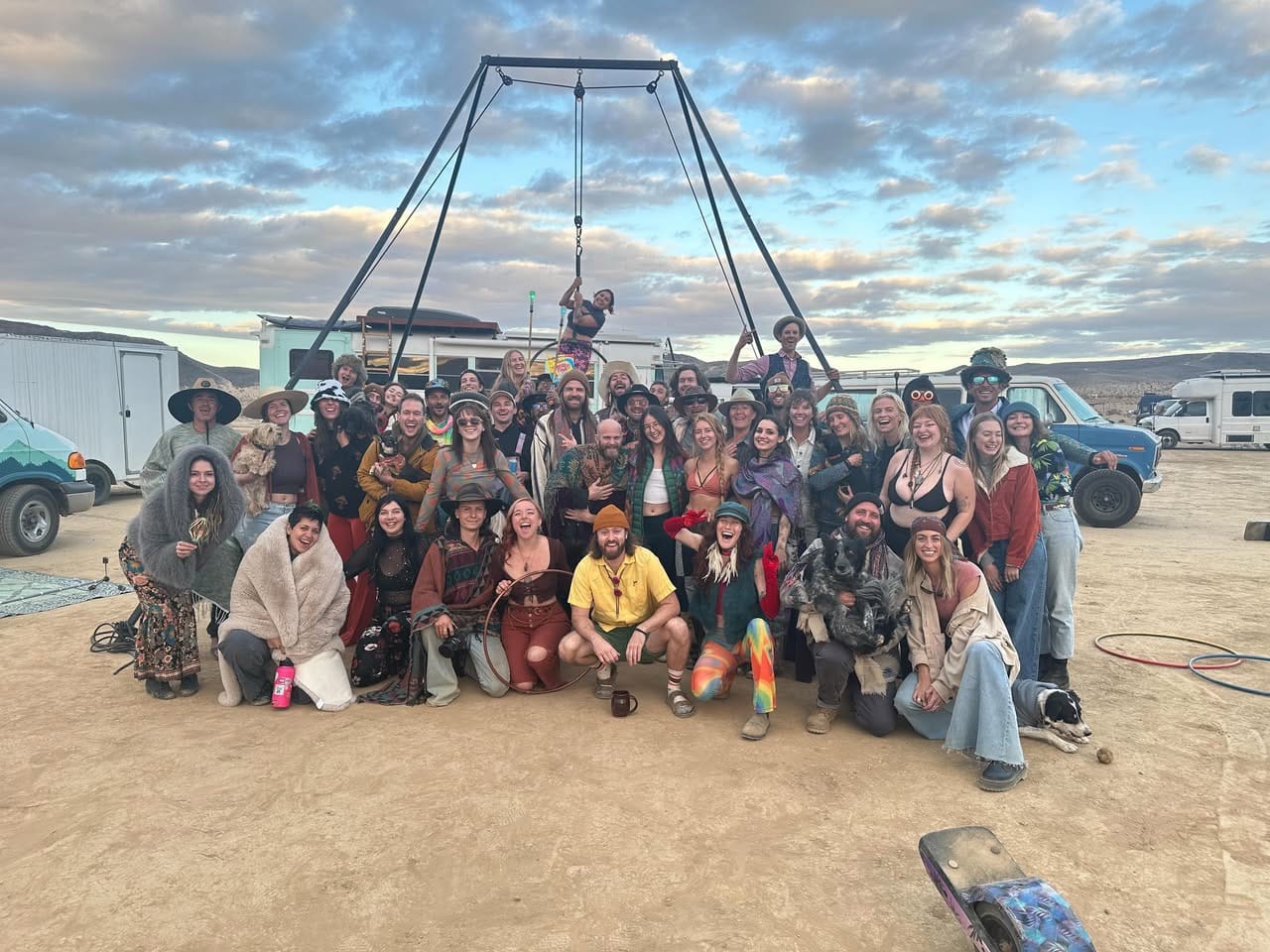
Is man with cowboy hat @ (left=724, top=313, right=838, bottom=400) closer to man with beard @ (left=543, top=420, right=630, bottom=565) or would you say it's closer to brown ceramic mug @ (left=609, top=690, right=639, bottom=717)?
man with beard @ (left=543, top=420, right=630, bottom=565)

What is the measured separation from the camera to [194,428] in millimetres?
5410

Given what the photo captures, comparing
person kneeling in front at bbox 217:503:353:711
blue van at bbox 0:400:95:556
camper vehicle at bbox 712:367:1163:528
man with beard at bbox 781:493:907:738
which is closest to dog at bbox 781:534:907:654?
man with beard at bbox 781:493:907:738

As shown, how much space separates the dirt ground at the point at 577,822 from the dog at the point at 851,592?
21.9 inches

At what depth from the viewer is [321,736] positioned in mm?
4188

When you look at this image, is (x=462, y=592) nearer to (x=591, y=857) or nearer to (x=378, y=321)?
(x=591, y=857)

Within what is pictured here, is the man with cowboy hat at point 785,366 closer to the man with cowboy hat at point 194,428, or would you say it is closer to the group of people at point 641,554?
the group of people at point 641,554

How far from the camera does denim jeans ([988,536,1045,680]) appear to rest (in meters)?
4.49

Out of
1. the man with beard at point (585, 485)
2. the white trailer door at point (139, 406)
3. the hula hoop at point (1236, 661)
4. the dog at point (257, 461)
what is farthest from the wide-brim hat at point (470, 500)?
the white trailer door at point (139, 406)

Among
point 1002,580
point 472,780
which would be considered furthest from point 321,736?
point 1002,580

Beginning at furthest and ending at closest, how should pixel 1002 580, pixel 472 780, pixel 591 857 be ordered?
pixel 1002 580
pixel 472 780
pixel 591 857

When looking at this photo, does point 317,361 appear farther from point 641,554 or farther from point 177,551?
point 641,554

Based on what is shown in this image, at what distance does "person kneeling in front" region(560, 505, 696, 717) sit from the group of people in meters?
0.01

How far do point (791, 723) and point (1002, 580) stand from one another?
Answer: 58.0 inches

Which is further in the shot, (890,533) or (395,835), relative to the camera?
(890,533)
